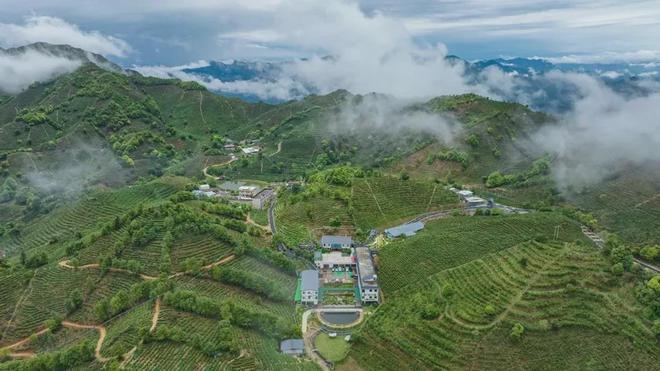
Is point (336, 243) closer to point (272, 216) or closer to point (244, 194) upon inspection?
point (272, 216)

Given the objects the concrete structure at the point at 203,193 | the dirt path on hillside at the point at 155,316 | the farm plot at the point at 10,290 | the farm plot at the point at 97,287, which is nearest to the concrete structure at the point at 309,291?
the dirt path on hillside at the point at 155,316

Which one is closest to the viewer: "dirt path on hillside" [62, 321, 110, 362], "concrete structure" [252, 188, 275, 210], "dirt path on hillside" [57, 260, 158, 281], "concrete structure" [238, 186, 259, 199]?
"dirt path on hillside" [62, 321, 110, 362]

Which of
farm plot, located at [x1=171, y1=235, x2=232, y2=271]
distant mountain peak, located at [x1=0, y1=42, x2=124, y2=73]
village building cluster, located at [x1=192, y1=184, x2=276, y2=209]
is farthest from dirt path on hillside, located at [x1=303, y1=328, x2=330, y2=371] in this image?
distant mountain peak, located at [x1=0, y1=42, x2=124, y2=73]

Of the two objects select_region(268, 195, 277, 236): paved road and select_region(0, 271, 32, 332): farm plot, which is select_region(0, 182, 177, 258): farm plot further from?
select_region(268, 195, 277, 236): paved road

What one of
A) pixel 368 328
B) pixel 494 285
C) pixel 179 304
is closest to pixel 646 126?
pixel 494 285

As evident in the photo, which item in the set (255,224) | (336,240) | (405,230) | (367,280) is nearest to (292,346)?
(367,280)

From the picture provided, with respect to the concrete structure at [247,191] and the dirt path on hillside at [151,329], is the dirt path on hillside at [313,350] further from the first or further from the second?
the concrete structure at [247,191]
